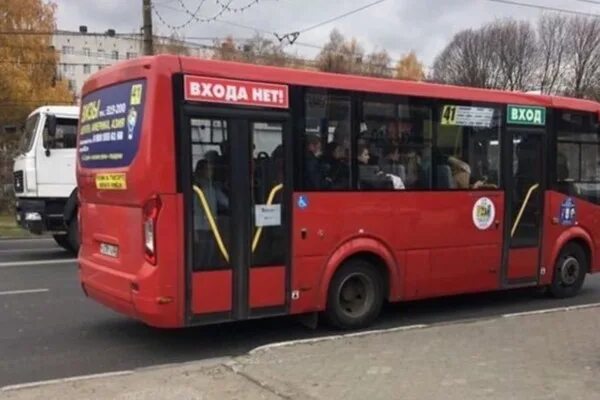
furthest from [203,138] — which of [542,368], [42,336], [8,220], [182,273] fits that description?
[8,220]

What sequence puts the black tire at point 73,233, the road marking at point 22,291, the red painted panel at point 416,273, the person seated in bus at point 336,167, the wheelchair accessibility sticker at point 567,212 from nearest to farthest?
the person seated in bus at point 336,167 < the red painted panel at point 416,273 < the wheelchair accessibility sticker at point 567,212 < the road marking at point 22,291 < the black tire at point 73,233

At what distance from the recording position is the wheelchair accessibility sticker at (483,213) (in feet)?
30.4

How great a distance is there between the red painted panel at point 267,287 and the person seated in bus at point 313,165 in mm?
961

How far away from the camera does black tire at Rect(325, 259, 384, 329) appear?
26.6ft

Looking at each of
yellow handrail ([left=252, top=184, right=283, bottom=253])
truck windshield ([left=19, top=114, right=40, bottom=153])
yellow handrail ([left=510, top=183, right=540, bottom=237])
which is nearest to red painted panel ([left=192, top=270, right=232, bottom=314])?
yellow handrail ([left=252, top=184, right=283, bottom=253])

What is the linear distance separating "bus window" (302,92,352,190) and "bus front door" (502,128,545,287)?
267cm

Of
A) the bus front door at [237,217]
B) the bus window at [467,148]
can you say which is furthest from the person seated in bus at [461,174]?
the bus front door at [237,217]

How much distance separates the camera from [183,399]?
5551mm

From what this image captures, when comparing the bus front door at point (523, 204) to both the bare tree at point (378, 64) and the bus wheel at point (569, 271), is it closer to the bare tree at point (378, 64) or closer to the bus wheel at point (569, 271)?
the bus wheel at point (569, 271)

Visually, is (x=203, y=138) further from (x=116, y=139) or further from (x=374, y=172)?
(x=374, y=172)

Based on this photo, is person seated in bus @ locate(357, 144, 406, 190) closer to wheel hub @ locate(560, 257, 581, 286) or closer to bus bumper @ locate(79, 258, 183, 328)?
bus bumper @ locate(79, 258, 183, 328)

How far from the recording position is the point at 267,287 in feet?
24.7

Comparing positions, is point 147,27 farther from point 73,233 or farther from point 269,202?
point 269,202

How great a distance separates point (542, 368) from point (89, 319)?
5.20m
